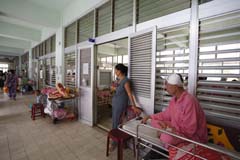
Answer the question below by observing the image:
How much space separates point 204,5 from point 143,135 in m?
1.65

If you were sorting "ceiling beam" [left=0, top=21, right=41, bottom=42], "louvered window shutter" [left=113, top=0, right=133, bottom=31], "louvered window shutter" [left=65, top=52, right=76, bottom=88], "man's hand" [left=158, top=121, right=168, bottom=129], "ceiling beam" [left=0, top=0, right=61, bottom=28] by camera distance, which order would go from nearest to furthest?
"man's hand" [left=158, top=121, right=168, bottom=129], "louvered window shutter" [left=113, top=0, right=133, bottom=31], "ceiling beam" [left=0, top=0, right=61, bottom=28], "louvered window shutter" [left=65, top=52, right=76, bottom=88], "ceiling beam" [left=0, top=21, right=41, bottom=42]

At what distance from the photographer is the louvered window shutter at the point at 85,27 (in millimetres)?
3436

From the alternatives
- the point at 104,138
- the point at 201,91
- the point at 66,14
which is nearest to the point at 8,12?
the point at 66,14

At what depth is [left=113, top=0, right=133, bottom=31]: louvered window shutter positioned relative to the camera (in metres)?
2.44

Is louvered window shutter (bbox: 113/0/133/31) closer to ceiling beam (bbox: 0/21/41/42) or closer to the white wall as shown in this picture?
the white wall

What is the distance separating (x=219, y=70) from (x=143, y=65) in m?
1.02

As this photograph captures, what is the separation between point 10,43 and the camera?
27.5ft

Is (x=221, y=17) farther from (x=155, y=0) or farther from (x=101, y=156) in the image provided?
(x=101, y=156)

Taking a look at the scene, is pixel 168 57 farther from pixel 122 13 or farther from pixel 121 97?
pixel 122 13

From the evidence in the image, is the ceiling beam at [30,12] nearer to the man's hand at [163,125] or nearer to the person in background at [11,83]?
the person in background at [11,83]

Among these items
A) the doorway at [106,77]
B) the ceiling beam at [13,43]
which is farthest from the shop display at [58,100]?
the ceiling beam at [13,43]

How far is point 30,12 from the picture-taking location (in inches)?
159

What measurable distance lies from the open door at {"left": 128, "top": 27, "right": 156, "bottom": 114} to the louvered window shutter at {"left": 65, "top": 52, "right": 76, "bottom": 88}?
2.31m

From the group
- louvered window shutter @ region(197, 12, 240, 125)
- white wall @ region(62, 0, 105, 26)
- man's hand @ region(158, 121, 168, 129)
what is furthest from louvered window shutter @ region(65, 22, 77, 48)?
man's hand @ region(158, 121, 168, 129)
